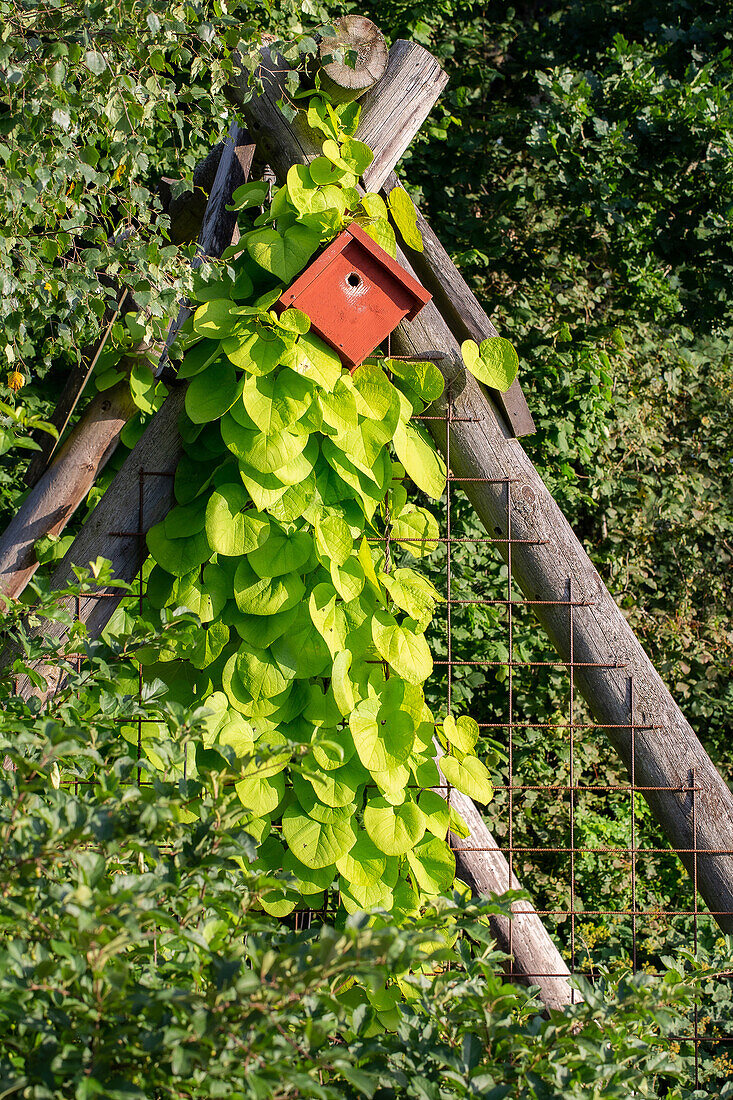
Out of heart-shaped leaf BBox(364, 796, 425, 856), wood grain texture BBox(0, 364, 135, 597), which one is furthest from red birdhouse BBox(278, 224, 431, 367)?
heart-shaped leaf BBox(364, 796, 425, 856)

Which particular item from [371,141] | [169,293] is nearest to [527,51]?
[371,141]

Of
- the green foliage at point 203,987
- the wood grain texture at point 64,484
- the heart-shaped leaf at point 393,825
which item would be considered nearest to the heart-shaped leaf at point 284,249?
the wood grain texture at point 64,484

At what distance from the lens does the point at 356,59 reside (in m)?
1.71

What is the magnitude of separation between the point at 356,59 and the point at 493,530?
3.27 ft

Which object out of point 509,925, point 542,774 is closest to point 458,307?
point 509,925

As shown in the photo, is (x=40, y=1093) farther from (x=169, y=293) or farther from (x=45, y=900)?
(x=169, y=293)

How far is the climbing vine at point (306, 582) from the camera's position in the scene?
1577 millimetres

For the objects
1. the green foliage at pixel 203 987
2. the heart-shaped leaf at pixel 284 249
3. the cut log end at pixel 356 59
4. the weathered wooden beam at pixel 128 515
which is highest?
the cut log end at pixel 356 59

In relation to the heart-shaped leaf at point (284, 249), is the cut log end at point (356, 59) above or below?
above

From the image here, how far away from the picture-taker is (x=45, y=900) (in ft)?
3.29

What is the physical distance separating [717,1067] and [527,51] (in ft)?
15.2

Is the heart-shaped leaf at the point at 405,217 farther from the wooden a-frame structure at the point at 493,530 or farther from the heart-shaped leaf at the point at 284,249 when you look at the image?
the heart-shaped leaf at the point at 284,249

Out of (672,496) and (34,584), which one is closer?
(34,584)

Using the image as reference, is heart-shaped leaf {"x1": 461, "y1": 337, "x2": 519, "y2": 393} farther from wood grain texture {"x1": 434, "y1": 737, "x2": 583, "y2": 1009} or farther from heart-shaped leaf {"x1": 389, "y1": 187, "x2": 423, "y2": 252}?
wood grain texture {"x1": 434, "y1": 737, "x2": 583, "y2": 1009}
